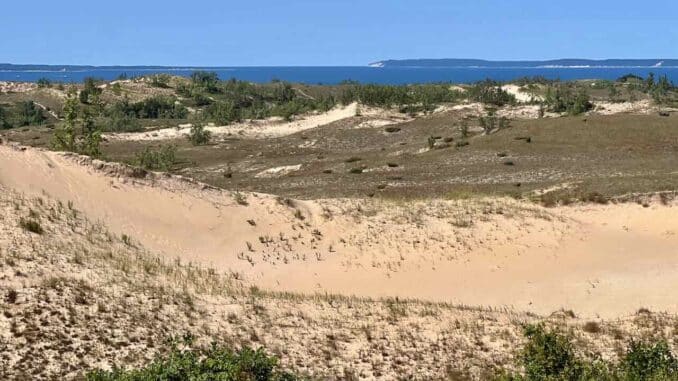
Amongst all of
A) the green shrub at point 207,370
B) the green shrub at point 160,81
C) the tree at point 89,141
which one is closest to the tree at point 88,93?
the green shrub at point 160,81

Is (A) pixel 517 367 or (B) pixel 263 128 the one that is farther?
(B) pixel 263 128

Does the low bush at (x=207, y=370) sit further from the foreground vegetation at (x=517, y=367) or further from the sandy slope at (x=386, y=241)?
the sandy slope at (x=386, y=241)

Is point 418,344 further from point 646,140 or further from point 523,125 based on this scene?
point 523,125

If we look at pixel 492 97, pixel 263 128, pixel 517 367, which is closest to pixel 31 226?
pixel 517 367

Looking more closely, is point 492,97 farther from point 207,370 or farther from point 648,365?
point 207,370

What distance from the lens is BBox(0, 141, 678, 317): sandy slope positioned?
22281mm

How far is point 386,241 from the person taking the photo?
2508cm

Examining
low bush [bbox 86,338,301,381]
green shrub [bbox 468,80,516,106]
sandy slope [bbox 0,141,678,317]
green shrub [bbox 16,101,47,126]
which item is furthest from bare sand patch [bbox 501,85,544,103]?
low bush [bbox 86,338,301,381]

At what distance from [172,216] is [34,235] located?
6.71 meters

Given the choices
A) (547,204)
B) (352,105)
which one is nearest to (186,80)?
(352,105)

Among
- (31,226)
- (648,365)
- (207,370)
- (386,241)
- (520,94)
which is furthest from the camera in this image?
(520,94)

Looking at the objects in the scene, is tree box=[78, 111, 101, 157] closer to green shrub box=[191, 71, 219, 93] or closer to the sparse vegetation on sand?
the sparse vegetation on sand

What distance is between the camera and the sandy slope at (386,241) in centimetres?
2228

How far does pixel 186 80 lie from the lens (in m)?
142
